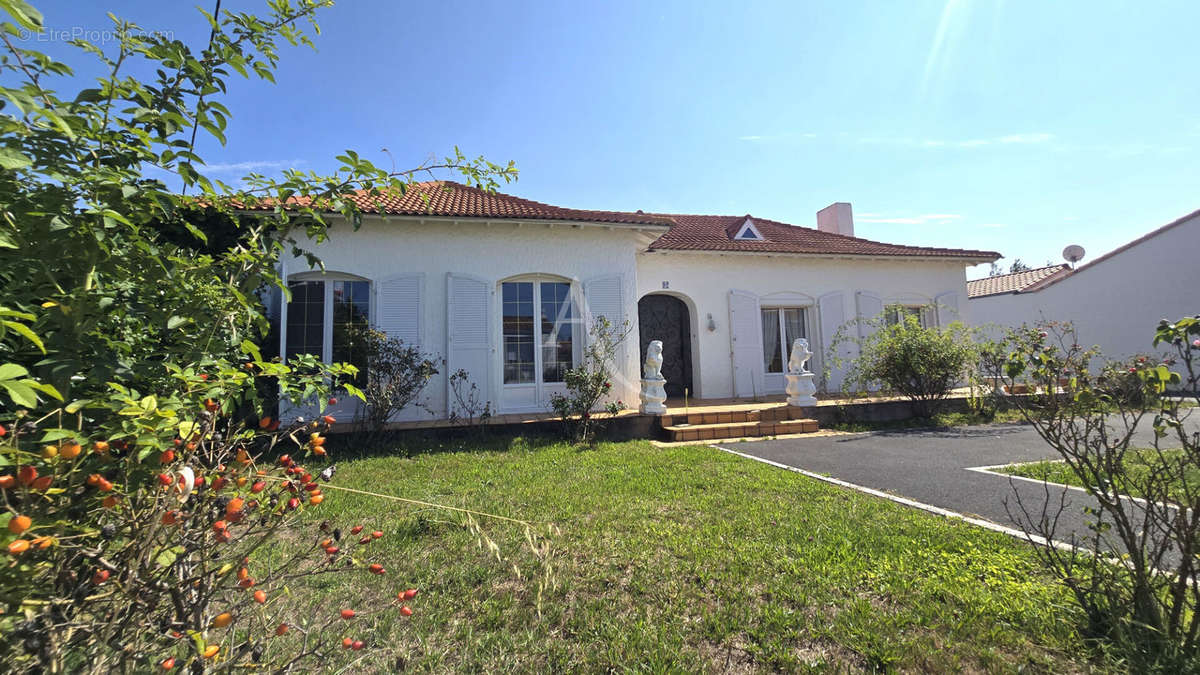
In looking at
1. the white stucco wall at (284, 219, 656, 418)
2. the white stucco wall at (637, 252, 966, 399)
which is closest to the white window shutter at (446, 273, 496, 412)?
the white stucco wall at (284, 219, 656, 418)

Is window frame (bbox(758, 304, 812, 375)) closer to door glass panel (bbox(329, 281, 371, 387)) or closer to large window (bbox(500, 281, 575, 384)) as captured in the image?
large window (bbox(500, 281, 575, 384))

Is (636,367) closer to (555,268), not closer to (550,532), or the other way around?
(555,268)

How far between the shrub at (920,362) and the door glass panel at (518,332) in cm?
690

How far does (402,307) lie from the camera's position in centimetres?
841

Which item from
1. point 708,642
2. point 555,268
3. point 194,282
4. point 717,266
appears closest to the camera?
point 194,282

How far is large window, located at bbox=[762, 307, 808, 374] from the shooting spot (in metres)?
11.6

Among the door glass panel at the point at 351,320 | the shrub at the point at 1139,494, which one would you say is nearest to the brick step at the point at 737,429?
the door glass panel at the point at 351,320

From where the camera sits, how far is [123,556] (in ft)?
3.52

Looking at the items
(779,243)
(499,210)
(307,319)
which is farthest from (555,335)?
(779,243)

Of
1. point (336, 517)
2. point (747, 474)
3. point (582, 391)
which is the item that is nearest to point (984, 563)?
point (747, 474)

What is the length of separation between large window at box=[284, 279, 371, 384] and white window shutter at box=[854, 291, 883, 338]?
11.5 meters

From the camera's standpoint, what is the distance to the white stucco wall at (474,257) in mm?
8352

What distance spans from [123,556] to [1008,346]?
42.8ft

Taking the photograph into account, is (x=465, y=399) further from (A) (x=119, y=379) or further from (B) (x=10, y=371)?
(B) (x=10, y=371)
